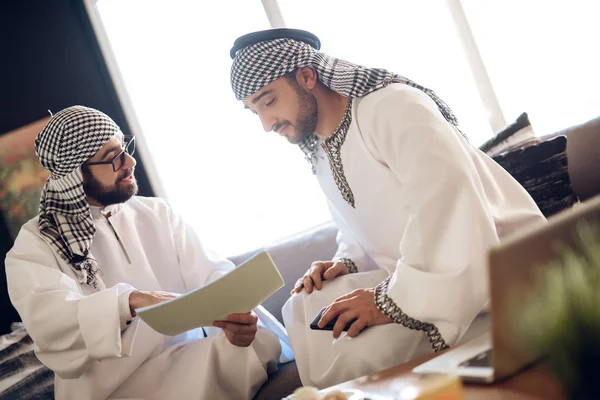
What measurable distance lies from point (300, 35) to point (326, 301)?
3.24 feet

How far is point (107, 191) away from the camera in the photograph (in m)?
2.66

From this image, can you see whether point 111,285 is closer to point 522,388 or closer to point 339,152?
point 339,152

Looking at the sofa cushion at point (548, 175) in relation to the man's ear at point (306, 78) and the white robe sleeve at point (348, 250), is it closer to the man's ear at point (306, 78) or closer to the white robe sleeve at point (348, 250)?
the white robe sleeve at point (348, 250)

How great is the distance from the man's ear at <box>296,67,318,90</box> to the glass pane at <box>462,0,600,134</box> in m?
1.77

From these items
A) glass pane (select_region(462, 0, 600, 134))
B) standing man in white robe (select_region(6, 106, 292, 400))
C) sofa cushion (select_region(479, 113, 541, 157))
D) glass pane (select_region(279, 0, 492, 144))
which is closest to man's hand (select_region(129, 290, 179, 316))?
standing man in white robe (select_region(6, 106, 292, 400))

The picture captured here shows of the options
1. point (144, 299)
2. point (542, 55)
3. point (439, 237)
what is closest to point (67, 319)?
point (144, 299)

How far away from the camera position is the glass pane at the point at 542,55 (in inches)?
132

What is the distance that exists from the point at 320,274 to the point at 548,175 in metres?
0.90

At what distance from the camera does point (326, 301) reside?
80.1 inches

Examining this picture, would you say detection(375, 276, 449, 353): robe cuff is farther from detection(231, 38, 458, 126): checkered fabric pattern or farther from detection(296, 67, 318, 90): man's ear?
detection(296, 67, 318, 90): man's ear

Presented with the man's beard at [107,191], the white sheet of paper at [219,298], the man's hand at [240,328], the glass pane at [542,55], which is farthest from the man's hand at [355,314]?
the glass pane at [542,55]

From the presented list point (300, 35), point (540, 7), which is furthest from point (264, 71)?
point (540, 7)

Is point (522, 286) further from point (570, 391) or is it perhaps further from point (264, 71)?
point (264, 71)

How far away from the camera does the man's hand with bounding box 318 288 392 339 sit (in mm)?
1631
